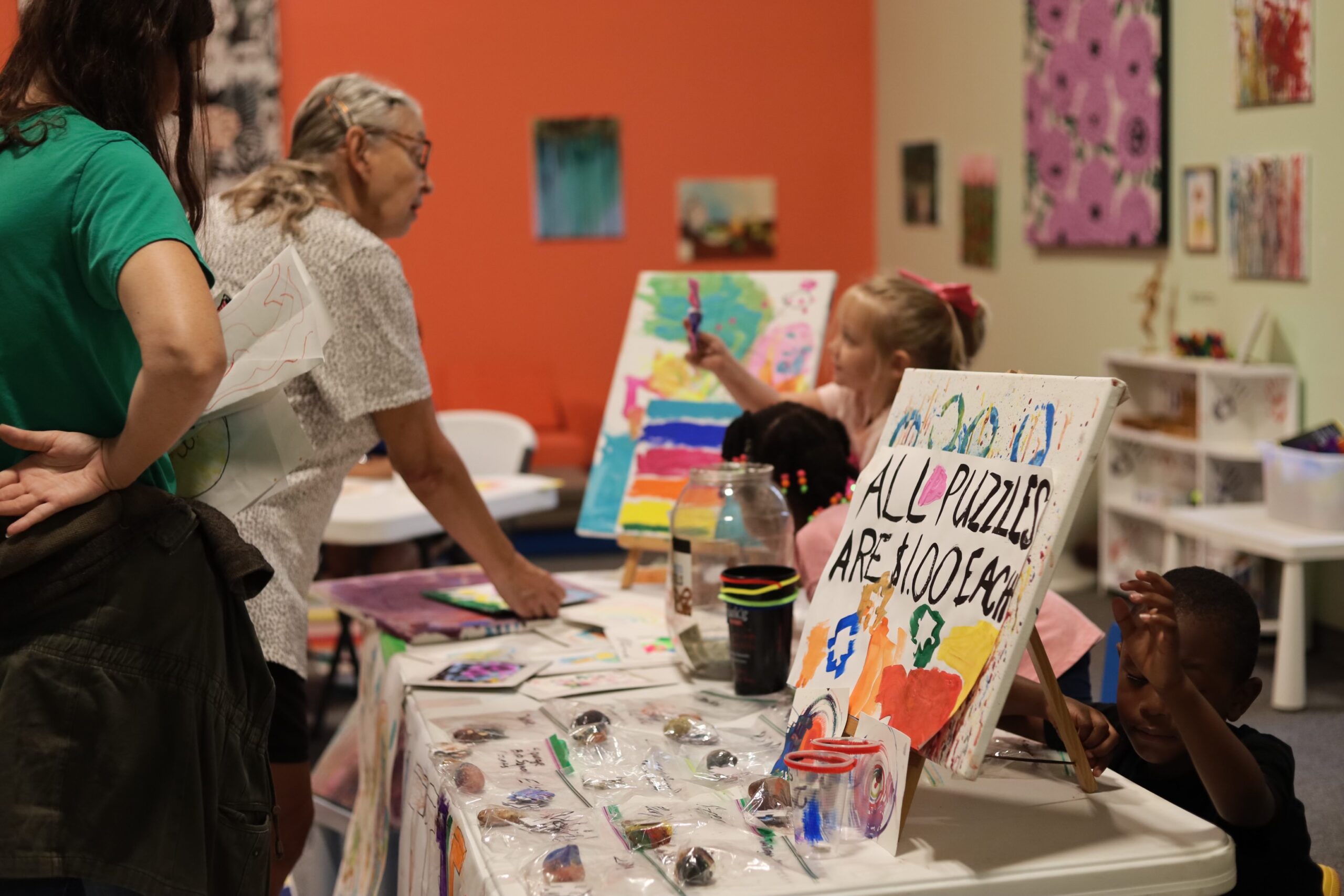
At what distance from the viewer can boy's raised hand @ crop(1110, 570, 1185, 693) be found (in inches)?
46.1

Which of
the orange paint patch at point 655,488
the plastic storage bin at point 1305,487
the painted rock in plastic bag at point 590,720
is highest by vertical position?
the orange paint patch at point 655,488

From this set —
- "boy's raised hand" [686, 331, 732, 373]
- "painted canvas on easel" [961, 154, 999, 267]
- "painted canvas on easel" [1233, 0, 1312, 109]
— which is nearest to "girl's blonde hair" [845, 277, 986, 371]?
"boy's raised hand" [686, 331, 732, 373]

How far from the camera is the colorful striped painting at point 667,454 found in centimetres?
246

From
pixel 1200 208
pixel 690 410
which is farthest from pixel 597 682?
pixel 1200 208

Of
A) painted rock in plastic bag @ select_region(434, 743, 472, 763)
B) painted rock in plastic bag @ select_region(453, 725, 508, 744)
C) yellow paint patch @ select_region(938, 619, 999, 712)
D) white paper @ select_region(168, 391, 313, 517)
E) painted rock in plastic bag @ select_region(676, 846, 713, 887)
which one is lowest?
painted rock in plastic bag @ select_region(453, 725, 508, 744)

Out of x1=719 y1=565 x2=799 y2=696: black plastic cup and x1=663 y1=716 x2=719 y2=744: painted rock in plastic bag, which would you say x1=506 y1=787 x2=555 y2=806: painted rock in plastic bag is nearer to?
x1=663 y1=716 x2=719 y2=744: painted rock in plastic bag

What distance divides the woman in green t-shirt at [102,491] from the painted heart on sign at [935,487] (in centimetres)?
64

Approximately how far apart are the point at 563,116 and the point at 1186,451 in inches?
151

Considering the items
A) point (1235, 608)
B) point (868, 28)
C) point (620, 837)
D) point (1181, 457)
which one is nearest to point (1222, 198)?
point (1181, 457)

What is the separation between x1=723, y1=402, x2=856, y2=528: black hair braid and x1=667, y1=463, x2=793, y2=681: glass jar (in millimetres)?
174

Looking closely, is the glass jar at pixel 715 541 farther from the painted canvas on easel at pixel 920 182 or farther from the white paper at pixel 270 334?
the painted canvas on easel at pixel 920 182

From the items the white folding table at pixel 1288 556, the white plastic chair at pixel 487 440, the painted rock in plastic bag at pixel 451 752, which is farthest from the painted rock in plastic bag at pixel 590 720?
the white plastic chair at pixel 487 440

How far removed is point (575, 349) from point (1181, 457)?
11.3 ft

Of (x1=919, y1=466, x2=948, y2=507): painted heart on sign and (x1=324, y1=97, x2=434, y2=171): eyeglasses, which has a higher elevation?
(x1=324, y1=97, x2=434, y2=171): eyeglasses
